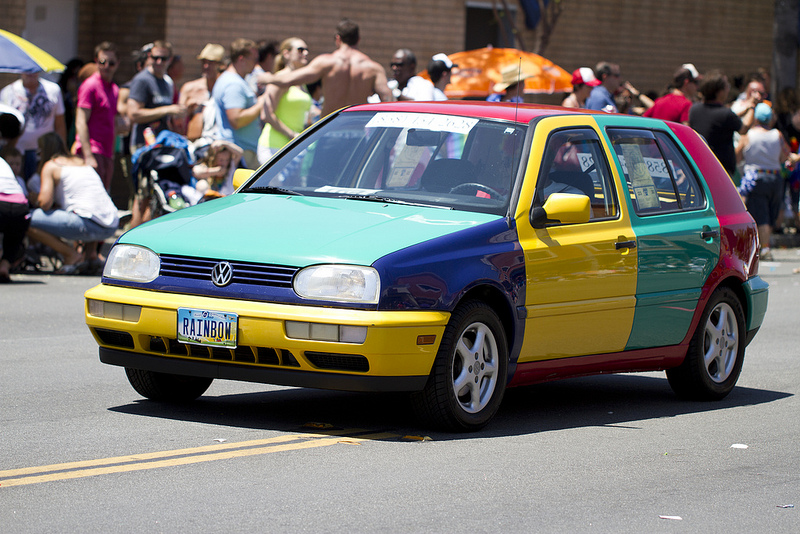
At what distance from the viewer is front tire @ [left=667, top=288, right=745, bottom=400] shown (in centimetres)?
832

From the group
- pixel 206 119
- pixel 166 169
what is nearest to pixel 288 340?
pixel 166 169

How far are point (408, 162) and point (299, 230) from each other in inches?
42.4

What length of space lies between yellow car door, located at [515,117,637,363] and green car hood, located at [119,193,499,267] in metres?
0.34

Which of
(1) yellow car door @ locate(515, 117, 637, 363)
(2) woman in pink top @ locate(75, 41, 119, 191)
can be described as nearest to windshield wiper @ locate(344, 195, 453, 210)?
(1) yellow car door @ locate(515, 117, 637, 363)

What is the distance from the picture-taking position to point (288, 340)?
6301mm

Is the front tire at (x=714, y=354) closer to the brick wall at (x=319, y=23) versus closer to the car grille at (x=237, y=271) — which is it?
the car grille at (x=237, y=271)

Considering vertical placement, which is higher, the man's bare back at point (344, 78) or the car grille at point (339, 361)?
the man's bare back at point (344, 78)

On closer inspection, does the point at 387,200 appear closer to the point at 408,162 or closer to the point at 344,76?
the point at 408,162

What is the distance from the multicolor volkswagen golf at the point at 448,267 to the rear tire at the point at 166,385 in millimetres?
10

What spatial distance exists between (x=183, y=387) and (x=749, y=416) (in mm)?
3152

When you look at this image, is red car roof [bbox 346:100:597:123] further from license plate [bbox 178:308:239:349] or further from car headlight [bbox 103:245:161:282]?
license plate [bbox 178:308:239:349]

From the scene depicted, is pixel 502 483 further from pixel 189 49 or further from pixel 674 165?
pixel 189 49

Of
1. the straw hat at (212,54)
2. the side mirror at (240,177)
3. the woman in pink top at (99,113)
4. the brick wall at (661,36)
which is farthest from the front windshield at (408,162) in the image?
the brick wall at (661,36)

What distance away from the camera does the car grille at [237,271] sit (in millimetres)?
6371
